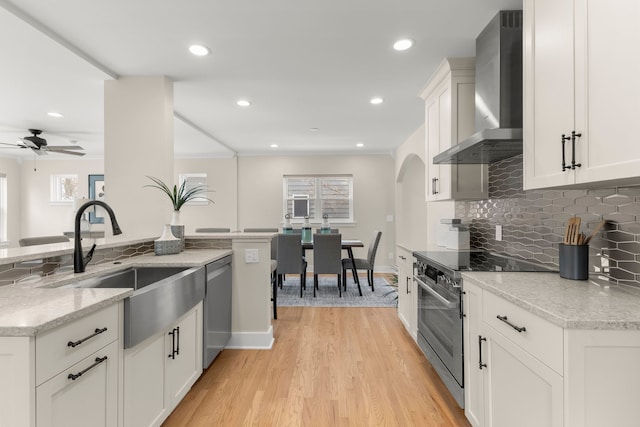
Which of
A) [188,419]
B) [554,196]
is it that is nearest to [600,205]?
[554,196]

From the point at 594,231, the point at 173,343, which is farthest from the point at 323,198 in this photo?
the point at 594,231

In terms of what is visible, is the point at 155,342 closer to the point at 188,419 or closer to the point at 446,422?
the point at 188,419

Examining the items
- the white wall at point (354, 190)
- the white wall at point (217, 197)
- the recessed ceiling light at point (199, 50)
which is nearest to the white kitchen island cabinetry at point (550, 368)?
the recessed ceiling light at point (199, 50)

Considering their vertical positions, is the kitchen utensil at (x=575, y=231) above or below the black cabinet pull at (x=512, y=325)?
above

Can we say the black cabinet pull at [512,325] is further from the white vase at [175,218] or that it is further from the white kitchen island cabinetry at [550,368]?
the white vase at [175,218]

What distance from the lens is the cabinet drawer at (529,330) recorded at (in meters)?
1.00

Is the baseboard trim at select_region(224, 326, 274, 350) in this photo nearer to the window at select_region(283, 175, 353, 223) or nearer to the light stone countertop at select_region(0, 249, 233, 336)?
the light stone countertop at select_region(0, 249, 233, 336)

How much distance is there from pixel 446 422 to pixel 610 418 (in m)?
1.02

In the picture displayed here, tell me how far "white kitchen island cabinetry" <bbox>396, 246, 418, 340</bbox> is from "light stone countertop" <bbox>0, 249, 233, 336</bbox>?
225 cm

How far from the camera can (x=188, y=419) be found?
69.7 inches

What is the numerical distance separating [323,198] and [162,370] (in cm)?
499

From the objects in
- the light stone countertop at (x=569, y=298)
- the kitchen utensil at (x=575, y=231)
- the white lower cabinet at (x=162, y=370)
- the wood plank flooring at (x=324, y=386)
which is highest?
the kitchen utensil at (x=575, y=231)

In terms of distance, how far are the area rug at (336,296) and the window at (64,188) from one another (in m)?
5.34

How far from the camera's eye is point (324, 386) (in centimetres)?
213
